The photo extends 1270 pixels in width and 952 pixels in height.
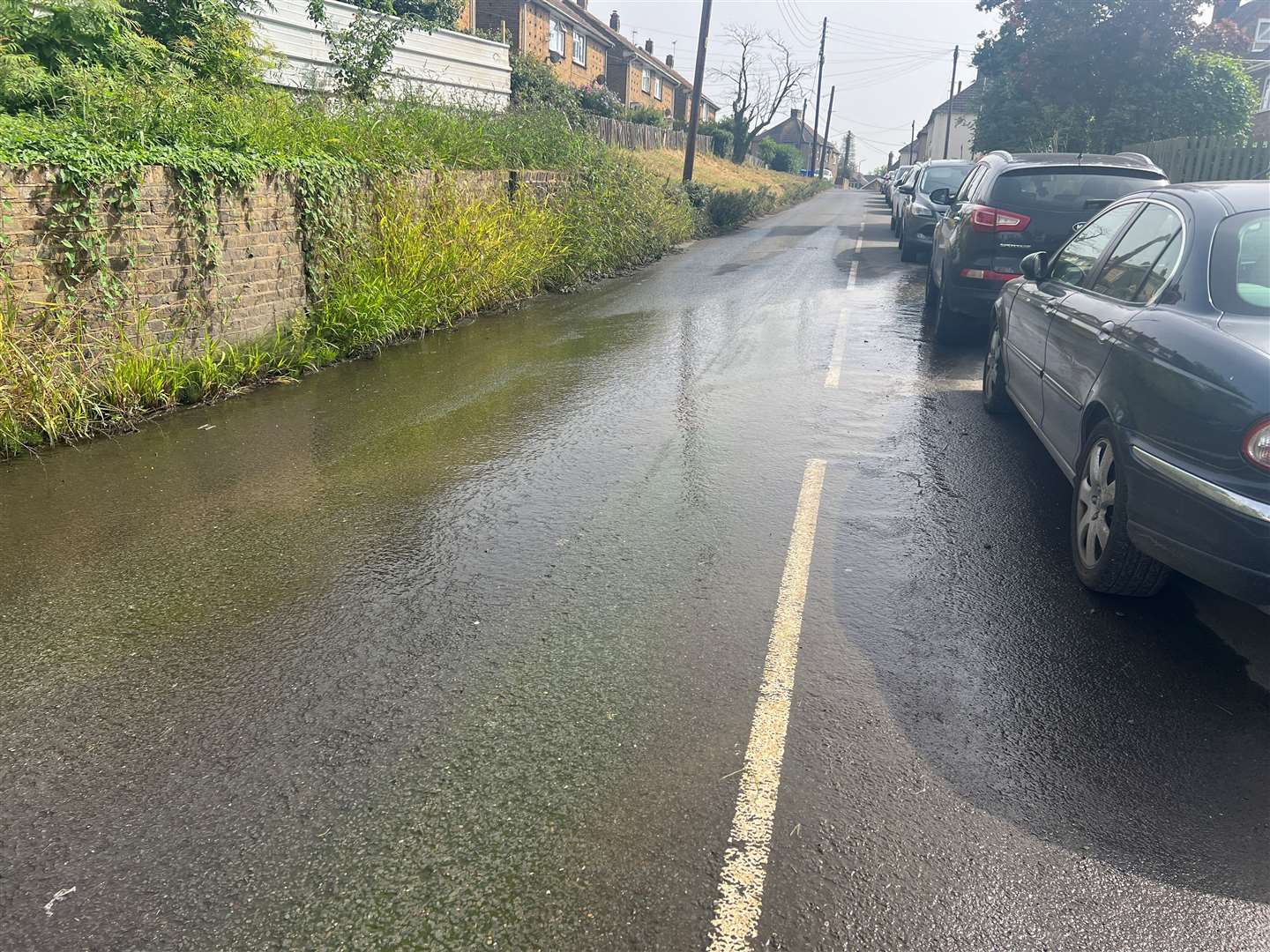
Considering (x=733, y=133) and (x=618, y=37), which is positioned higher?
(x=618, y=37)

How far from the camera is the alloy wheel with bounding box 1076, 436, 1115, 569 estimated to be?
425 centimetres

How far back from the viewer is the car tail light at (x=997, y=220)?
30.5ft

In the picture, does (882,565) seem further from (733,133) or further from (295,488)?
(733,133)

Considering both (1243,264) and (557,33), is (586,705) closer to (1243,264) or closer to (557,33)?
(1243,264)

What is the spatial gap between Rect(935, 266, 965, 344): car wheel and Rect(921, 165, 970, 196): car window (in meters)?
10.3

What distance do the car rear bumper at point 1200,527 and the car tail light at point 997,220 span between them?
605 centimetres

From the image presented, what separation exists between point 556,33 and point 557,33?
0.28 metres

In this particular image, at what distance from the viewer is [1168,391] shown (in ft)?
12.4

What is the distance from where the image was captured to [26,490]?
5695mm

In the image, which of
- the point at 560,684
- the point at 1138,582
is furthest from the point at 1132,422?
the point at 560,684

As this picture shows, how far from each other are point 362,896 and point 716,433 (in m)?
4.73

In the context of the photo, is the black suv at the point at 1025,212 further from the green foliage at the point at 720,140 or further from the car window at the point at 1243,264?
the green foliage at the point at 720,140

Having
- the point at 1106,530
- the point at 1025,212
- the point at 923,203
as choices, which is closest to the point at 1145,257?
the point at 1106,530

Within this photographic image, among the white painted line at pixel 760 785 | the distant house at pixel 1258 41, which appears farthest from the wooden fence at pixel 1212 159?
the white painted line at pixel 760 785
